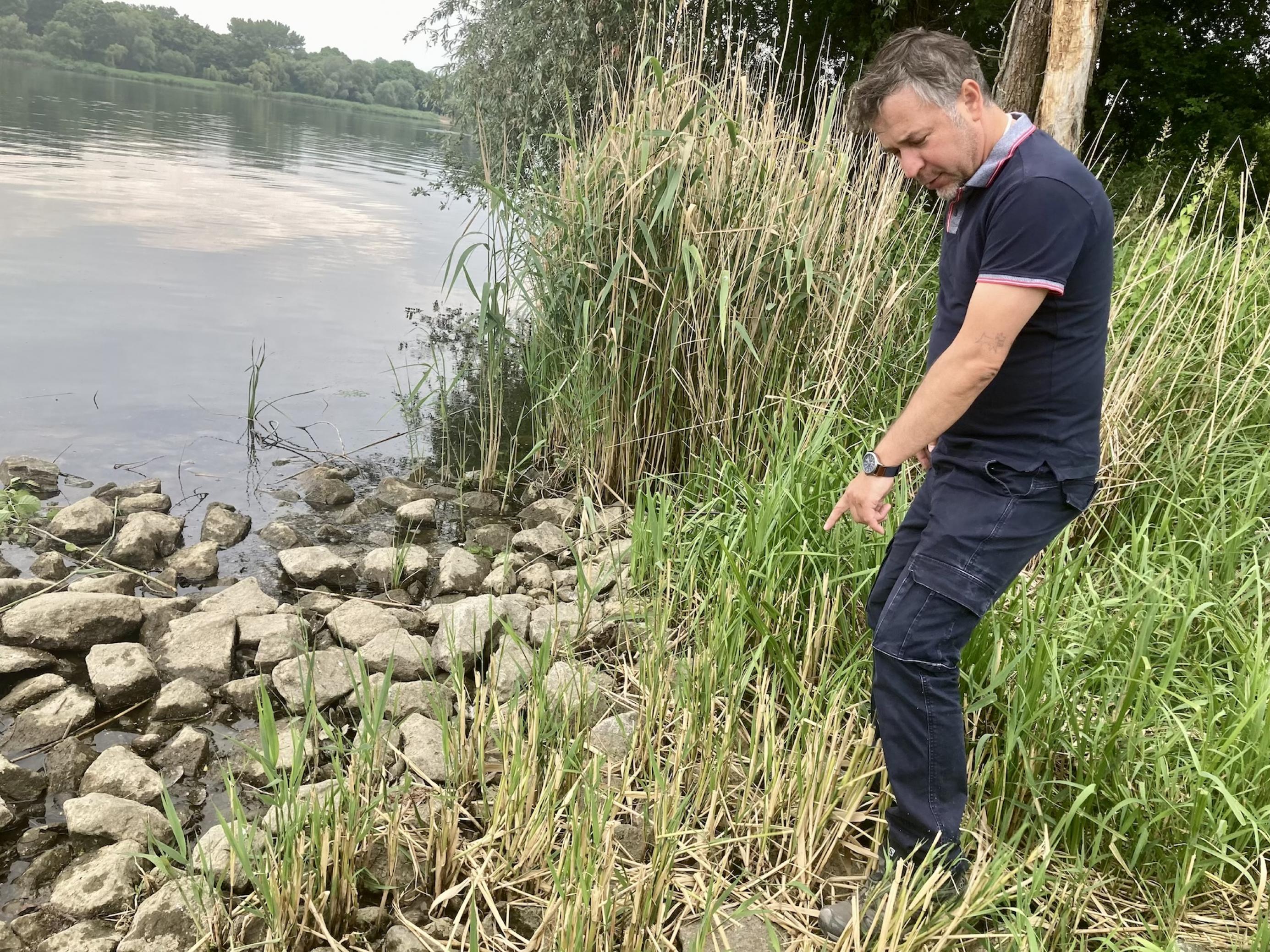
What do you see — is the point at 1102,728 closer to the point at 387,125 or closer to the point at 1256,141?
the point at 1256,141

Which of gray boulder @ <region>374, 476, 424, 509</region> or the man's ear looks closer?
the man's ear

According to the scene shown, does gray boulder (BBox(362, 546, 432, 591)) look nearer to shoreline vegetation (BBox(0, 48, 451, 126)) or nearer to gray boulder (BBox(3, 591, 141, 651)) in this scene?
gray boulder (BBox(3, 591, 141, 651))

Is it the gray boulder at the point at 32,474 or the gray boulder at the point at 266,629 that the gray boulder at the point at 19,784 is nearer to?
the gray boulder at the point at 266,629

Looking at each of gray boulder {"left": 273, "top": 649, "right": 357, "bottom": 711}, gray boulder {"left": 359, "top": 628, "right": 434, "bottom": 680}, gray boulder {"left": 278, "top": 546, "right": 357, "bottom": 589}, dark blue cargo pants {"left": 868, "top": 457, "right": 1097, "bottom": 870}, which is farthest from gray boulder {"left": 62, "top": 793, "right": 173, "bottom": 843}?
dark blue cargo pants {"left": 868, "top": 457, "right": 1097, "bottom": 870}

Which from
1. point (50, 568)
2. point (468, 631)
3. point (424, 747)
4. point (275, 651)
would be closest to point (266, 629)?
point (275, 651)

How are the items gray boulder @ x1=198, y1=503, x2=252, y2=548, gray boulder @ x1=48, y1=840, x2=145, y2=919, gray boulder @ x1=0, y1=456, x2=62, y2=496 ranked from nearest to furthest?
1. gray boulder @ x1=48, y1=840, x2=145, y2=919
2. gray boulder @ x1=198, y1=503, x2=252, y2=548
3. gray boulder @ x1=0, y1=456, x2=62, y2=496

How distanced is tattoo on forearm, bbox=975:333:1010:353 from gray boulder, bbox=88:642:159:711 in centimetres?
253

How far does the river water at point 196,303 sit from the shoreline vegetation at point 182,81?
20009mm

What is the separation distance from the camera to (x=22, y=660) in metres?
2.92

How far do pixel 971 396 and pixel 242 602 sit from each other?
2643mm

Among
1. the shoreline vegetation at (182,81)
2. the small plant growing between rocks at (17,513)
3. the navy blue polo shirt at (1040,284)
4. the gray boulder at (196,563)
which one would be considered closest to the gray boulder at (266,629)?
the gray boulder at (196,563)

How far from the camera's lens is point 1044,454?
1.78 meters

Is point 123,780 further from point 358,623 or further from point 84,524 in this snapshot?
point 84,524

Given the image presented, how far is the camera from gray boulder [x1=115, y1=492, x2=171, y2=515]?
4164 mm
